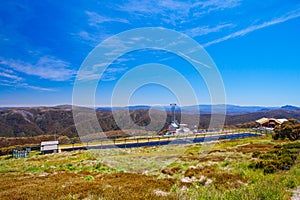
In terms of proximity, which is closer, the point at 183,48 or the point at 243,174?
the point at 243,174

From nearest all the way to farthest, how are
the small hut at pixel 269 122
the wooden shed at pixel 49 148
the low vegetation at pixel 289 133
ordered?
the low vegetation at pixel 289 133
the wooden shed at pixel 49 148
the small hut at pixel 269 122

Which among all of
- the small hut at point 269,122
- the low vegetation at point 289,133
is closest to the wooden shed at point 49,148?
the low vegetation at point 289,133

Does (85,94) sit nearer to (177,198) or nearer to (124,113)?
(177,198)

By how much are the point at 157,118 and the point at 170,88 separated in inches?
2076

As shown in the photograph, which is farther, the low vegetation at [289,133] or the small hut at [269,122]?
the small hut at [269,122]

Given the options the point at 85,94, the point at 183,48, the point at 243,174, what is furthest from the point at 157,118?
the point at 243,174

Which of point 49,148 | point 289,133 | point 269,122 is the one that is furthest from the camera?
point 269,122

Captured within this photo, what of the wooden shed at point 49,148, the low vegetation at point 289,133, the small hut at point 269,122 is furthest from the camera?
the small hut at point 269,122

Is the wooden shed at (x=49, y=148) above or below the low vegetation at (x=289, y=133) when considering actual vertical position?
below

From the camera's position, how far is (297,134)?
30859 millimetres

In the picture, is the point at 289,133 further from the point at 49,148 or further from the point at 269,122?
the point at 49,148

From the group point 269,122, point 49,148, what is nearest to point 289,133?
point 269,122

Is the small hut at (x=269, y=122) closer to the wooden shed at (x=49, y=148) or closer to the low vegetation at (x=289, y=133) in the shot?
the low vegetation at (x=289, y=133)

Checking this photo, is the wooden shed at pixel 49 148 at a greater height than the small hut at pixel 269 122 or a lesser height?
lesser
